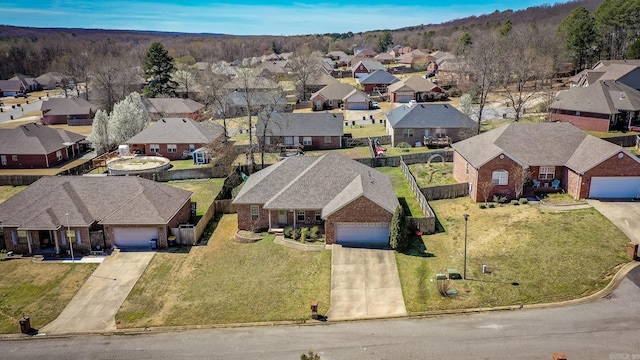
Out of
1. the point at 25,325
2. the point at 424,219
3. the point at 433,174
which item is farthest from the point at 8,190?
the point at 433,174

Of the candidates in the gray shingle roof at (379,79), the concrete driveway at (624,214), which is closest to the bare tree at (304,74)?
the gray shingle roof at (379,79)

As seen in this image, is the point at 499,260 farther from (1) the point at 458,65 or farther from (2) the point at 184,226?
(1) the point at 458,65

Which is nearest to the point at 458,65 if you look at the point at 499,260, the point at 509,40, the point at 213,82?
the point at 509,40

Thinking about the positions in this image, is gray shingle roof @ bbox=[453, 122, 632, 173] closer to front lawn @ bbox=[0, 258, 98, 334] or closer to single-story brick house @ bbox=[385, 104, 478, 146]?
single-story brick house @ bbox=[385, 104, 478, 146]

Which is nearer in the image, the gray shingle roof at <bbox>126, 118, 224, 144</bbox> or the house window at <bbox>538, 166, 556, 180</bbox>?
the house window at <bbox>538, 166, 556, 180</bbox>

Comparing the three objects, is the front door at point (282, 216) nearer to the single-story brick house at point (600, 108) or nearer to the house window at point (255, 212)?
the house window at point (255, 212)

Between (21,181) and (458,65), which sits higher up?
(458,65)

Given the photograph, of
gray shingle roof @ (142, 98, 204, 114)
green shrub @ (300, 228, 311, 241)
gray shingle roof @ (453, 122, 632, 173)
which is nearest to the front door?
green shrub @ (300, 228, 311, 241)
